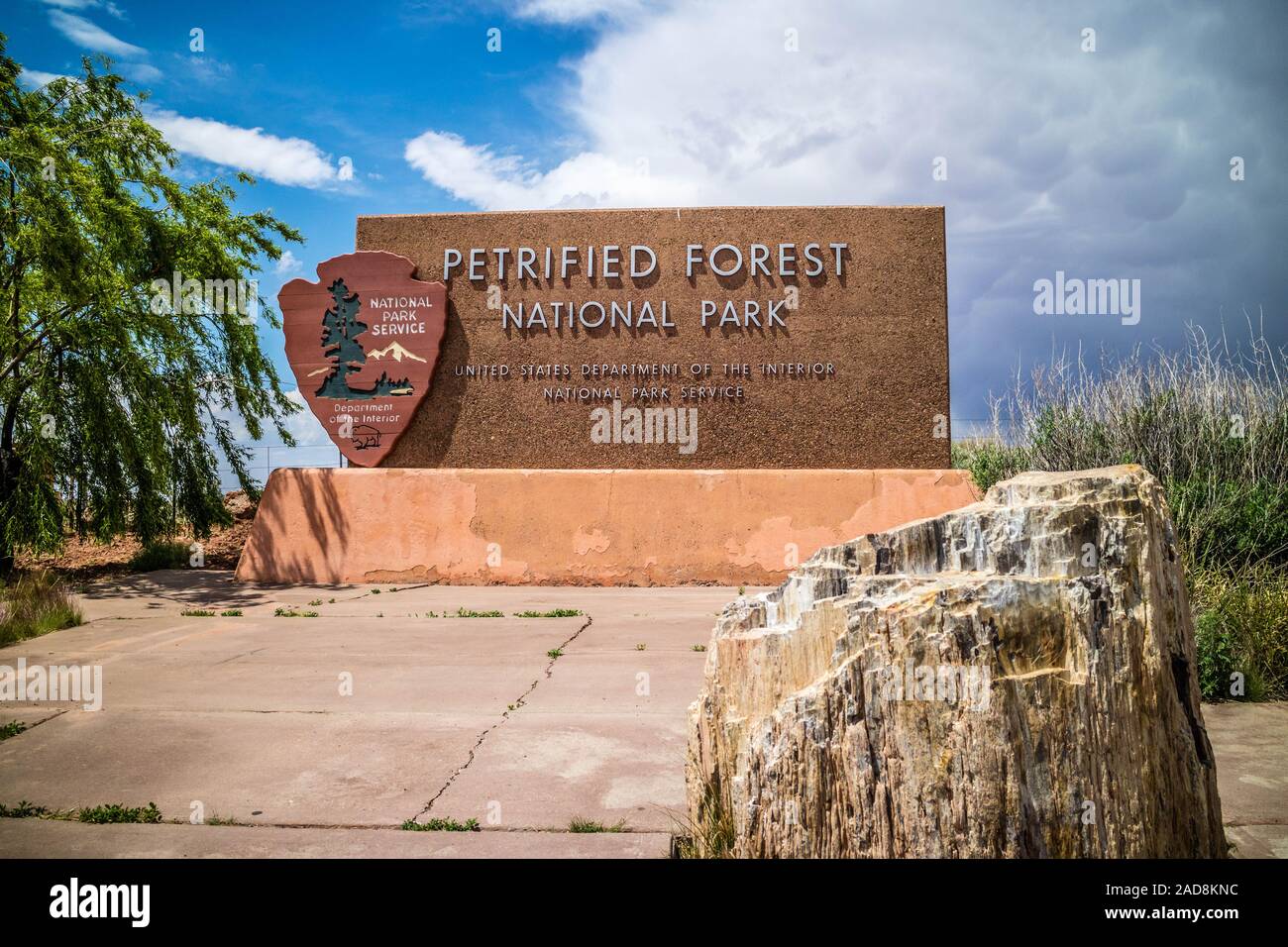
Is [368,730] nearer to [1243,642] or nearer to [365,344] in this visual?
[1243,642]

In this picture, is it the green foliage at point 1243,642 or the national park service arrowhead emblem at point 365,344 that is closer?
the green foliage at point 1243,642

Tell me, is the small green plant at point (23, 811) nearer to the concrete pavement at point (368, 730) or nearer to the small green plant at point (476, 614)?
the concrete pavement at point (368, 730)

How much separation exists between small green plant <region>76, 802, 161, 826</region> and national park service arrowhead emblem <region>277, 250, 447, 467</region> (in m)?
8.03

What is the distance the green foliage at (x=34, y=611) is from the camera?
7.25m

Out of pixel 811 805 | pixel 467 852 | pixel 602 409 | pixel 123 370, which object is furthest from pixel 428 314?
pixel 811 805

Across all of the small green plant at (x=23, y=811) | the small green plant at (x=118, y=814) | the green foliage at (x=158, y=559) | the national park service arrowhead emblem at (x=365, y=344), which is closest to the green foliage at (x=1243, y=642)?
the small green plant at (x=118, y=814)

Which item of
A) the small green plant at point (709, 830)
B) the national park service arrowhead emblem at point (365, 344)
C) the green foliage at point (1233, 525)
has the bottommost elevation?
the small green plant at point (709, 830)

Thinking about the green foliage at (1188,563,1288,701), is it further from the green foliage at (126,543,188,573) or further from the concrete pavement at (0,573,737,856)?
the green foliage at (126,543,188,573)

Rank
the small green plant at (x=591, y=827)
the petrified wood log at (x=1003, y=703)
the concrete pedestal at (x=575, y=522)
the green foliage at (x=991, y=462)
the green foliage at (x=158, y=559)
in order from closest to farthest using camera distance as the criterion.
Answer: the petrified wood log at (x=1003, y=703) → the small green plant at (x=591, y=827) → the concrete pedestal at (x=575, y=522) → the green foliage at (x=158, y=559) → the green foliage at (x=991, y=462)

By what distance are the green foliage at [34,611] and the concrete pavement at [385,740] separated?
0.67 feet

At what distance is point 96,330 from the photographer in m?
9.87

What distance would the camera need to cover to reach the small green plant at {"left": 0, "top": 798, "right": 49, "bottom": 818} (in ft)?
11.7

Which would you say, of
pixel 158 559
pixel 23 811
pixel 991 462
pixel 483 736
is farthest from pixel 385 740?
pixel 991 462
